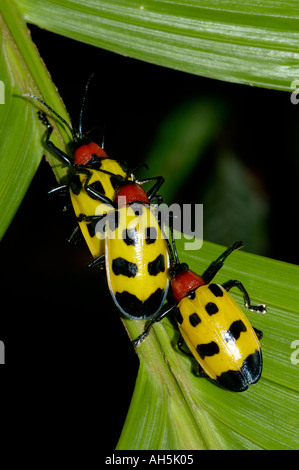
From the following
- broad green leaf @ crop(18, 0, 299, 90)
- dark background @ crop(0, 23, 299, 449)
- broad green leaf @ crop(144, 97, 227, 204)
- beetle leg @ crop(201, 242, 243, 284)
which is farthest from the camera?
broad green leaf @ crop(144, 97, 227, 204)

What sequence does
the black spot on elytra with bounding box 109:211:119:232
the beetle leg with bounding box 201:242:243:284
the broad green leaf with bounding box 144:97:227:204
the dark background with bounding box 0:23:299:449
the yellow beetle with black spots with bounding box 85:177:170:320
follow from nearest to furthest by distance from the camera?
the beetle leg with bounding box 201:242:243:284 → the yellow beetle with black spots with bounding box 85:177:170:320 → the black spot on elytra with bounding box 109:211:119:232 → the dark background with bounding box 0:23:299:449 → the broad green leaf with bounding box 144:97:227:204

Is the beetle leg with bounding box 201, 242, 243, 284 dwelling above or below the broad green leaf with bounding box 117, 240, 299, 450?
above

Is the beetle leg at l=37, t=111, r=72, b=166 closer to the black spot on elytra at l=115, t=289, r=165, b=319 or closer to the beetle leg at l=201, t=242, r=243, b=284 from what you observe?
the black spot on elytra at l=115, t=289, r=165, b=319

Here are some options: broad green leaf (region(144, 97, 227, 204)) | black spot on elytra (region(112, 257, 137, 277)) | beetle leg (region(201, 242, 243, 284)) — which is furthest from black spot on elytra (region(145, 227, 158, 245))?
broad green leaf (region(144, 97, 227, 204))

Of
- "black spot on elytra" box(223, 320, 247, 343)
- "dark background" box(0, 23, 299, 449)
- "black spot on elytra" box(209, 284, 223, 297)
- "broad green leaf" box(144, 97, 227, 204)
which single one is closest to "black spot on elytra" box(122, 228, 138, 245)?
"black spot on elytra" box(209, 284, 223, 297)

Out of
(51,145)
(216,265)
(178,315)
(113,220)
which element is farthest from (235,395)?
(51,145)

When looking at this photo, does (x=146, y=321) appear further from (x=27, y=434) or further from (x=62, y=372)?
(x=27, y=434)

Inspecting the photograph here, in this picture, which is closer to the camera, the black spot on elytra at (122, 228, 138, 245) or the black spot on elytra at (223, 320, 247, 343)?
the black spot on elytra at (223, 320, 247, 343)
